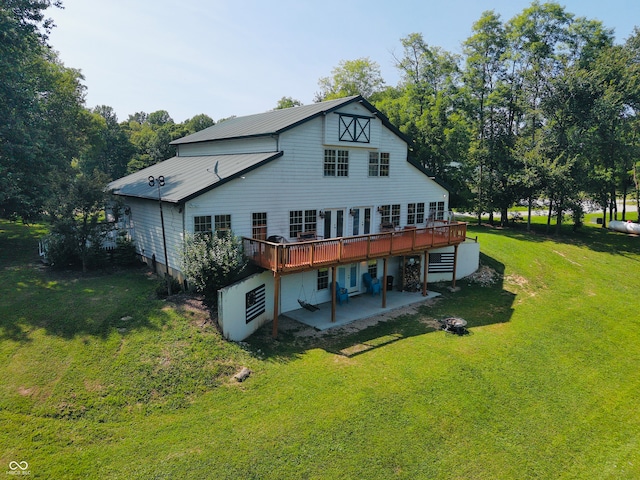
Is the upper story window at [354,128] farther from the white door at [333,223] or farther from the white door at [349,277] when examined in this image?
the white door at [349,277]

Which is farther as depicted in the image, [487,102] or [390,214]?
[487,102]

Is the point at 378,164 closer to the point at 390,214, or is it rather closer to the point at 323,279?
the point at 390,214

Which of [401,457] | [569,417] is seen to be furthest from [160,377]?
[569,417]

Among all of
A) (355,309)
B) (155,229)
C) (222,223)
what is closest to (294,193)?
(222,223)

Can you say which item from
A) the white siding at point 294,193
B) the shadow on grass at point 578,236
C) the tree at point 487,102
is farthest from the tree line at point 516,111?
the white siding at point 294,193

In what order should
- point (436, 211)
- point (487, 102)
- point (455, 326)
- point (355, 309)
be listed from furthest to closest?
point (487, 102) → point (436, 211) → point (355, 309) → point (455, 326)

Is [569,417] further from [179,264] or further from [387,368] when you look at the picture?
[179,264]

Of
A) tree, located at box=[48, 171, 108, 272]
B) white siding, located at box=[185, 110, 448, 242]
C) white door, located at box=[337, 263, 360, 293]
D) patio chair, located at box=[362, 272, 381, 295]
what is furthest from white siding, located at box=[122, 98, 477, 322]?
tree, located at box=[48, 171, 108, 272]
